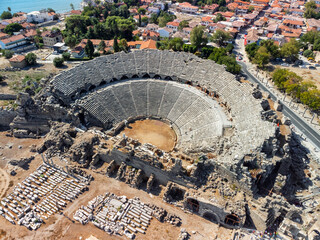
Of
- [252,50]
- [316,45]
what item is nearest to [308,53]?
[316,45]

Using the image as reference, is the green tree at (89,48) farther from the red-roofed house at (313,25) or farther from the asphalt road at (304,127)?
the red-roofed house at (313,25)

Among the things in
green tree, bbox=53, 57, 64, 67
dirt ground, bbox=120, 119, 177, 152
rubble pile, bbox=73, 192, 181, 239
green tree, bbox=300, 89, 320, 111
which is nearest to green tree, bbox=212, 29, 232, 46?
green tree, bbox=300, 89, 320, 111

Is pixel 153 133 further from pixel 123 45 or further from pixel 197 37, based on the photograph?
pixel 197 37

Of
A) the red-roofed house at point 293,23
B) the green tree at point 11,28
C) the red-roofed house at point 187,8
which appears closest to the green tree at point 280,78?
the red-roofed house at point 293,23

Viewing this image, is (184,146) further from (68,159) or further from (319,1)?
(319,1)

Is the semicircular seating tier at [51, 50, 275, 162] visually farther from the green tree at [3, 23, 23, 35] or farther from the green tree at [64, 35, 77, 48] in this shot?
the green tree at [3, 23, 23, 35]

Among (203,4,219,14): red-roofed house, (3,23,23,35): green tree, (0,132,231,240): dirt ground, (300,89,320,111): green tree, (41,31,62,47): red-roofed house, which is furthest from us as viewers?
(203,4,219,14): red-roofed house
